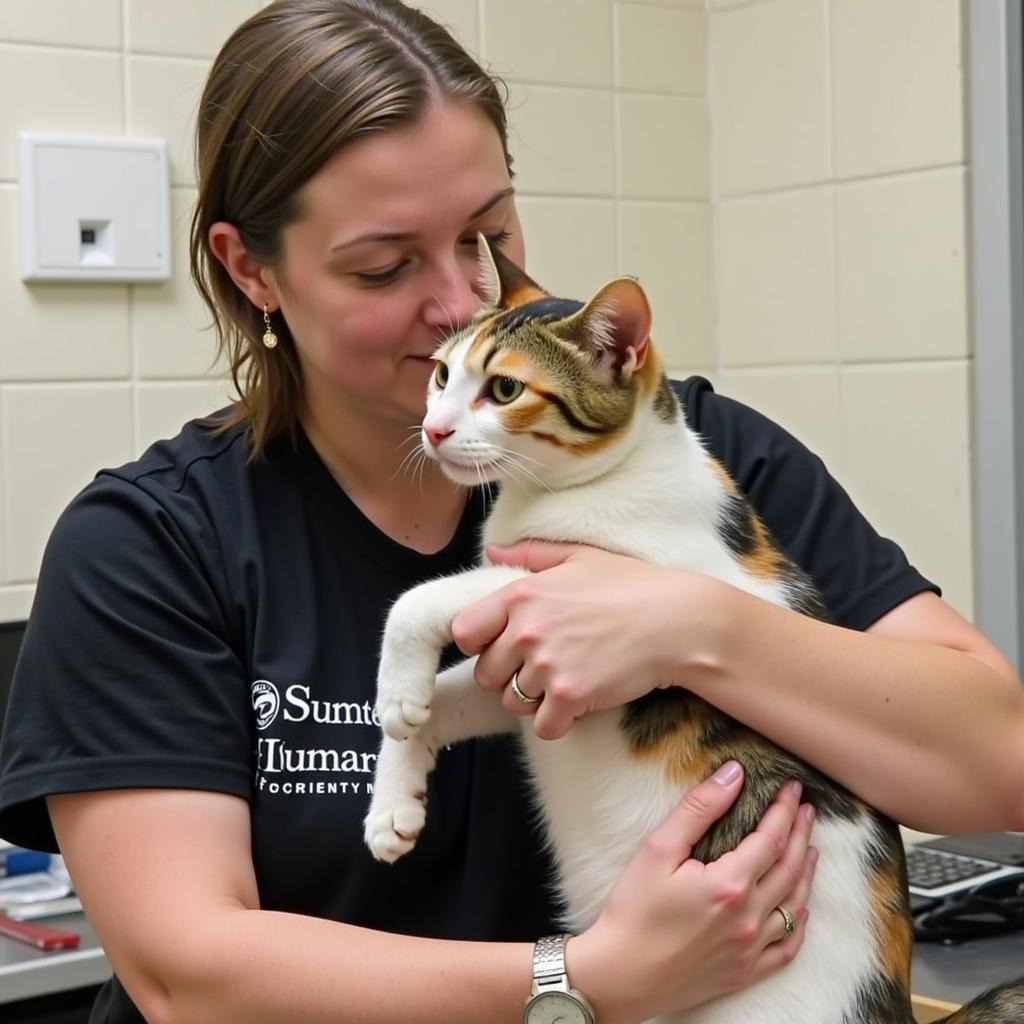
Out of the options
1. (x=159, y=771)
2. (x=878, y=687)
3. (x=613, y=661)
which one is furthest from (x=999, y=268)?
(x=159, y=771)

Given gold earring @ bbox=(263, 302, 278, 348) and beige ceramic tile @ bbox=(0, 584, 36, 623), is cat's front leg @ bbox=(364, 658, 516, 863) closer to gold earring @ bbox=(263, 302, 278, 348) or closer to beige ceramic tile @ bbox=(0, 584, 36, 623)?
gold earring @ bbox=(263, 302, 278, 348)

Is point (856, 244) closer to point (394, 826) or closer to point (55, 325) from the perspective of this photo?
point (55, 325)

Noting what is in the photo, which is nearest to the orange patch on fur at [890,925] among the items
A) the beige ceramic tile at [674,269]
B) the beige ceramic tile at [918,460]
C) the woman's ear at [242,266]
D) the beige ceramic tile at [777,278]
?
the woman's ear at [242,266]

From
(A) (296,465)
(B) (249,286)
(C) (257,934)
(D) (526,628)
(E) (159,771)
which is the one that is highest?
(B) (249,286)

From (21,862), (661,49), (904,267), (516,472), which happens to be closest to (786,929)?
(516,472)

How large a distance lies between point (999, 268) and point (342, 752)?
1323 millimetres

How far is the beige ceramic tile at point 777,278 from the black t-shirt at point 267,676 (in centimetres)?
110

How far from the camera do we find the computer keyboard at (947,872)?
168 centimetres

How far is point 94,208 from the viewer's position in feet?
6.52

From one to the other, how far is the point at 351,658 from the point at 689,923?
1.22 feet

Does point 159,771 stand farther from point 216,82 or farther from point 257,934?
point 216,82

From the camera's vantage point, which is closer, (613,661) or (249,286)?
(613,661)

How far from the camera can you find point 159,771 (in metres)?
1.12

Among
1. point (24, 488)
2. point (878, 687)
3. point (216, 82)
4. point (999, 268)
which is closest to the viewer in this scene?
point (878, 687)
